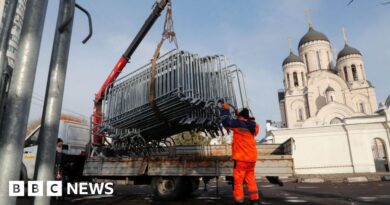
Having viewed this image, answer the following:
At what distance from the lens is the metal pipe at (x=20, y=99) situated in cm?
135

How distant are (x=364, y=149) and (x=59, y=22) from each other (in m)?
27.9

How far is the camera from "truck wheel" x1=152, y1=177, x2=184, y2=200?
7.36m

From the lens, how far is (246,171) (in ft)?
17.2

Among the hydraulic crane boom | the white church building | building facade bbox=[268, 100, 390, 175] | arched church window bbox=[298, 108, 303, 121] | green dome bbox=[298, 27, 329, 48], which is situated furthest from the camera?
green dome bbox=[298, 27, 329, 48]

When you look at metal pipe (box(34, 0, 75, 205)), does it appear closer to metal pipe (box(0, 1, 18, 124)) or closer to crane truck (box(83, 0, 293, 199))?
metal pipe (box(0, 1, 18, 124))

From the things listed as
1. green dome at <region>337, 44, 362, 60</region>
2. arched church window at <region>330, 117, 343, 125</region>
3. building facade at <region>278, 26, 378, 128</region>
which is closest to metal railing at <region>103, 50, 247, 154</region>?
arched church window at <region>330, 117, 343, 125</region>

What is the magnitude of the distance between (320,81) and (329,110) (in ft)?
28.2

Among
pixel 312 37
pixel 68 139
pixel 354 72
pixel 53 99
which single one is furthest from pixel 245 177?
pixel 354 72

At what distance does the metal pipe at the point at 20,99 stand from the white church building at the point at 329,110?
26.7 meters

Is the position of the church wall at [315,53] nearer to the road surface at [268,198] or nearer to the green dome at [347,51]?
the green dome at [347,51]

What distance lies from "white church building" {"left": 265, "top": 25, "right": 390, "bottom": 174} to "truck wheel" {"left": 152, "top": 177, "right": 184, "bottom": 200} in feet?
68.1

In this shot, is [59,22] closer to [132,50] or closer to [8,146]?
[8,146]

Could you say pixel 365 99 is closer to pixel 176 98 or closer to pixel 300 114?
pixel 300 114

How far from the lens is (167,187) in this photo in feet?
24.7
